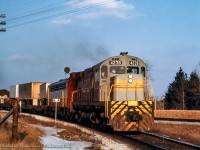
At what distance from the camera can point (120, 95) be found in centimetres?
1995

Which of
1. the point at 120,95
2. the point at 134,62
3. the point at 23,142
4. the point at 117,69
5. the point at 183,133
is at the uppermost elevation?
the point at 134,62

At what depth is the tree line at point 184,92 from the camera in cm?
7965

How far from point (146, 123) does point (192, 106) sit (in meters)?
65.7

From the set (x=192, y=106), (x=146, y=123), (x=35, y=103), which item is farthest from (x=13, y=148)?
(x=192, y=106)

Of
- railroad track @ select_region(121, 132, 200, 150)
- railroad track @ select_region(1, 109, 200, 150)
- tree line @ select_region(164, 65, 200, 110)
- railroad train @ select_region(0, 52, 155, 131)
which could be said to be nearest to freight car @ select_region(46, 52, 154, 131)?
railroad train @ select_region(0, 52, 155, 131)

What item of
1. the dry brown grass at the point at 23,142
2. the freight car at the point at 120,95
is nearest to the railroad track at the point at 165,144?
the freight car at the point at 120,95

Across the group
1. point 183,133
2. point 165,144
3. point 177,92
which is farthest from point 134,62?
point 177,92

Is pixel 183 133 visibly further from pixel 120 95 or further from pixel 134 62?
pixel 134 62

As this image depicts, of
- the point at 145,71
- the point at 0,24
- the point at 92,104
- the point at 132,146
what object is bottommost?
→ the point at 132,146

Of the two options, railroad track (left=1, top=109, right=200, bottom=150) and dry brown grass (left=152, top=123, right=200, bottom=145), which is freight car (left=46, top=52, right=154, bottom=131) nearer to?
railroad track (left=1, top=109, right=200, bottom=150)

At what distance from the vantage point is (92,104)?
21734mm

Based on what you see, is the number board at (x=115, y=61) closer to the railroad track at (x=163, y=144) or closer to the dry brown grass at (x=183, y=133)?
the railroad track at (x=163, y=144)

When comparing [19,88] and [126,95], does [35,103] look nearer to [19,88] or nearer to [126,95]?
[19,88]

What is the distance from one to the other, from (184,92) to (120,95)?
6589cm
